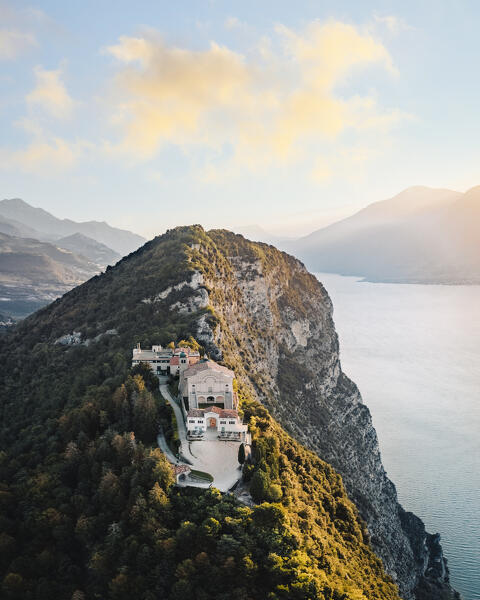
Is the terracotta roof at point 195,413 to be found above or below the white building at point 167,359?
below

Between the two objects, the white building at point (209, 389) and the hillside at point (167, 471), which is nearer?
the hillside at point (167, 471)

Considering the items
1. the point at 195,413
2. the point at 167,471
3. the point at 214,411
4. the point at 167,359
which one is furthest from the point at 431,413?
the point at 167,471

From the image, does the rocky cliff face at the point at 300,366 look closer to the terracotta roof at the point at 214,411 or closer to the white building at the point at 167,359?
the white building at the point at 167,359

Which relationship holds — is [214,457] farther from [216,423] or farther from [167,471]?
[167,471]

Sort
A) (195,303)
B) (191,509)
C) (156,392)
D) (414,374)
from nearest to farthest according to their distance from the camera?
(191,509) → (156,392) → (195,303) → (414,374)

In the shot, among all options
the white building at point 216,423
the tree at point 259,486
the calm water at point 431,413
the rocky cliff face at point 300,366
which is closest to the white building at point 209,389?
the white building at point 216,423

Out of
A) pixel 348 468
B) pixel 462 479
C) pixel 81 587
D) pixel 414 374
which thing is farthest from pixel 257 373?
pixel 414 374

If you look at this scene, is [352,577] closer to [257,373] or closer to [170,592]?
[170,592]
